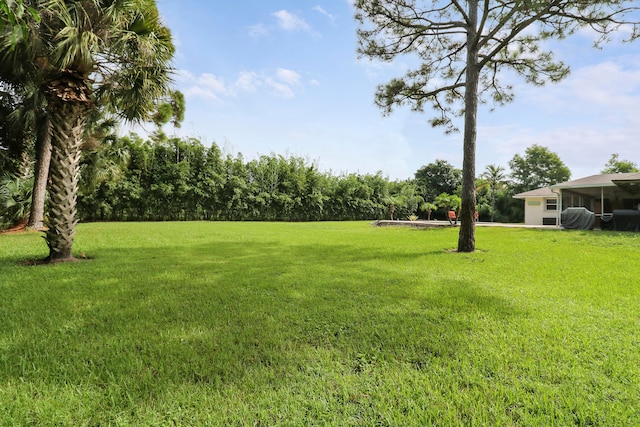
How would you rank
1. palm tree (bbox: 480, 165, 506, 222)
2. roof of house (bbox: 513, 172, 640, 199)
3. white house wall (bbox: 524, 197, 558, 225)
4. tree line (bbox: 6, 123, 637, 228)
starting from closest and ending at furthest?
roof of house (bbox: 513, 172, 640, 199), tree line (bbox: 6, 123, 637, 228), white house wall (bbox: 524, 197, 558, 225), palm tree (bbox: 480, 165, 506, 222)

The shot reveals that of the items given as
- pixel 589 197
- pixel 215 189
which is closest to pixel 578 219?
pixel 589 197

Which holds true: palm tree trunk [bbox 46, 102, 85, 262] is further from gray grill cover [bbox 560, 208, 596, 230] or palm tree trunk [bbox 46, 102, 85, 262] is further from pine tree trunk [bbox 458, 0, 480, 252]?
gray grill cover [bbox 560, 208, 596, 230]

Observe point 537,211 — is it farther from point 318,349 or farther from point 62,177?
point 62,177

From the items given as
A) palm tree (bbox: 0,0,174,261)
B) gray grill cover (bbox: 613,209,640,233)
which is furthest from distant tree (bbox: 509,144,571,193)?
palm tree (bbox: 0,0,174,261)

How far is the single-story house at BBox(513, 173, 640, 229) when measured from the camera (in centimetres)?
1319

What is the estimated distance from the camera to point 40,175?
10586 mm

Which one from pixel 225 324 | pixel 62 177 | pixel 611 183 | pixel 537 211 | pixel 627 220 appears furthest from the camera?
pixel 537 211

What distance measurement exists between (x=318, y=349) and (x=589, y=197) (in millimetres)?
23520

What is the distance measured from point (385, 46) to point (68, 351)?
967 centimetres

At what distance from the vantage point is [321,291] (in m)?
3.85

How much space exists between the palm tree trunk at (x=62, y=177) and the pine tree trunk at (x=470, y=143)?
29.3 feet

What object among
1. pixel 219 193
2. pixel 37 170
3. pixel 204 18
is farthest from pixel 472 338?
pixel 219 193

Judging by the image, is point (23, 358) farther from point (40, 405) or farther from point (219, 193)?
point (219, 193)

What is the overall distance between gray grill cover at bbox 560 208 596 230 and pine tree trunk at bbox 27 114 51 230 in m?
20.9
